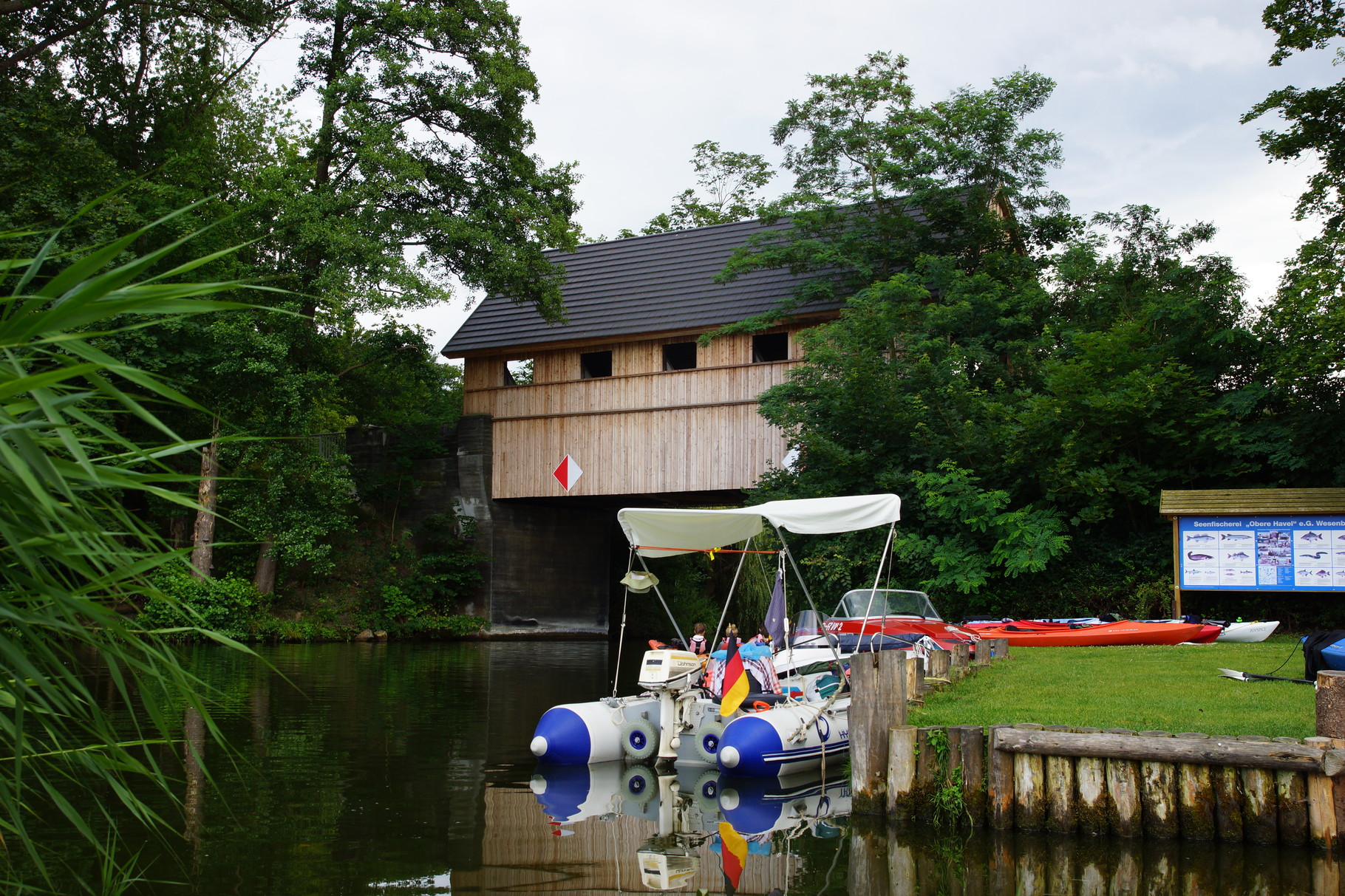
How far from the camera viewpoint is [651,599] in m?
36.5

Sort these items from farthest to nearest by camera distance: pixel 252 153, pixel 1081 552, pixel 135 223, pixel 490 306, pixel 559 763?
pixel 252 153, pixel 490 306, pixel 135 223, pixel 1081 552, pixel 559 763

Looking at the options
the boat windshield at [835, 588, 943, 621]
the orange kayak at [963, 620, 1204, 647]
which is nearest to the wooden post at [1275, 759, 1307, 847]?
the boat windshield at [835, 588, 943, 621]

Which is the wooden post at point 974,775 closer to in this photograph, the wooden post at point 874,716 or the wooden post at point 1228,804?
the wooden post at point 874,716

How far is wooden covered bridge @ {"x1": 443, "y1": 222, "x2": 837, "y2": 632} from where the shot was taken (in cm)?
2638

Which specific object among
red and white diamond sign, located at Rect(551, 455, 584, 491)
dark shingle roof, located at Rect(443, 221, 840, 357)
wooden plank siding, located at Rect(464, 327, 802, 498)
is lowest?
red and white diamond sign, located at Rect(551, 455, 584, 491)

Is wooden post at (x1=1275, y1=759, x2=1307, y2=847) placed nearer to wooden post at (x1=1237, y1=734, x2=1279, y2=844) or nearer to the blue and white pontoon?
wooden post at (x1=1237, y1=734, x2=1279, y2=844)

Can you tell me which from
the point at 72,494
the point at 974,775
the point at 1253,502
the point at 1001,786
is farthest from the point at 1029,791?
the point at 1253,502

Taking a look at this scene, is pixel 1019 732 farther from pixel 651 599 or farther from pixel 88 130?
pixel 651 599

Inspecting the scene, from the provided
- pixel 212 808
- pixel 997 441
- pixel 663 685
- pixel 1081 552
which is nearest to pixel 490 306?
pixel 997 441

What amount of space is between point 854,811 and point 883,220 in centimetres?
1914

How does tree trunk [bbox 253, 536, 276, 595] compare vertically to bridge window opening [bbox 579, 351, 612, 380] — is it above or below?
below

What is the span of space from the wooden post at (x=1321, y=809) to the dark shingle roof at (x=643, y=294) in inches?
760

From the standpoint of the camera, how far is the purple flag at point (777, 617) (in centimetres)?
1248

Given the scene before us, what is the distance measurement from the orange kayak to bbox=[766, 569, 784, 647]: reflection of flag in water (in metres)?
6.52
